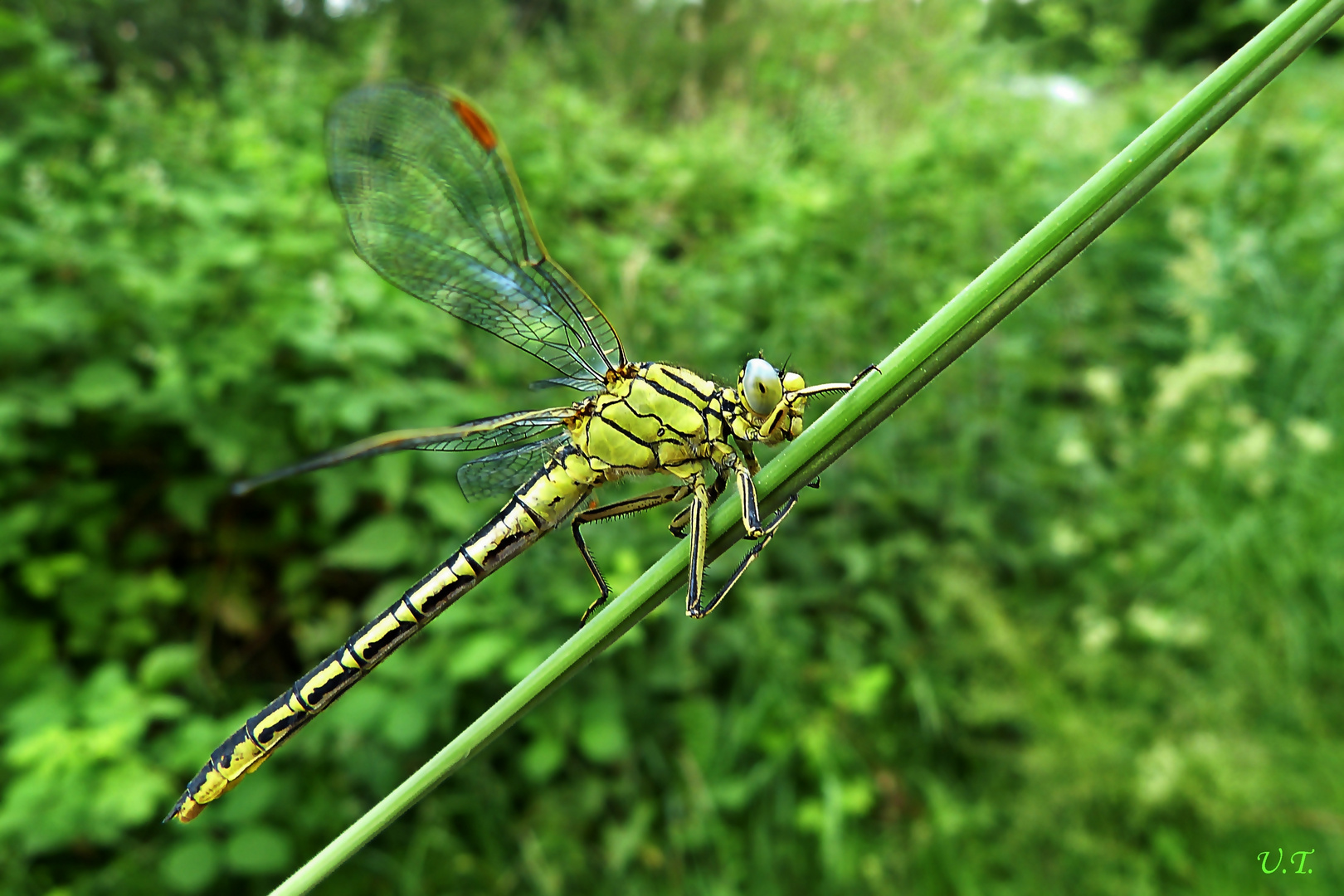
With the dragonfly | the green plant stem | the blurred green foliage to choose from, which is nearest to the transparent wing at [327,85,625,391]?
the dragonfly

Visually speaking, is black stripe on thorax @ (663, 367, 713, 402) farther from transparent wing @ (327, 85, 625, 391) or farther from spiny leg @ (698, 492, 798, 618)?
spiny leg @ (698, 492, 798, 618)

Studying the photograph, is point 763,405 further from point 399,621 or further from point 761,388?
point 399,621

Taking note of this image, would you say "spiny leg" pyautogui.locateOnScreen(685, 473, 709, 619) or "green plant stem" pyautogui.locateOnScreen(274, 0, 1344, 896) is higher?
"spiny leg" pyautogui.locateOnScreen(685, 473, 709, 619)

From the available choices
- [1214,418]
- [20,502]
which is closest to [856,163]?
[1214,418]

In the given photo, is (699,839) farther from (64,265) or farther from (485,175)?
(64,265)

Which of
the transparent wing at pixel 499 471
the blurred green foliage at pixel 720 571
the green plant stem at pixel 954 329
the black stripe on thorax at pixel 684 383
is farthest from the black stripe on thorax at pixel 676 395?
the blurred green foliage at pixel 720 571

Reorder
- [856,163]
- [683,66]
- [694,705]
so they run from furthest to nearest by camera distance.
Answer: [683,66] → [856,163] → [694,705]

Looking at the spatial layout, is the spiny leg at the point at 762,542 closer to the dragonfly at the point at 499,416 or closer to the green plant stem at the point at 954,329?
the dragonfly at the point at 499,416

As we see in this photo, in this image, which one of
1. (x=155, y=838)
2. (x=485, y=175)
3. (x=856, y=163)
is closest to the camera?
(x=485, y=175)
